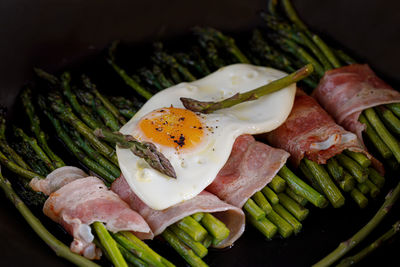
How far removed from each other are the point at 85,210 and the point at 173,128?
1.14m

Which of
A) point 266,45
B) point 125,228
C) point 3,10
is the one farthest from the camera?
point 266,45

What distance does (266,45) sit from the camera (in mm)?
6836

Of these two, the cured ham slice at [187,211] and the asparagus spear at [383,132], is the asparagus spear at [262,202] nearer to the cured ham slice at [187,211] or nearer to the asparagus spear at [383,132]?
the cured ham slice at [187,211]

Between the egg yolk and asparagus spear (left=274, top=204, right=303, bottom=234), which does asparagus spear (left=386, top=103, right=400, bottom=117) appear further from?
the egg yolk

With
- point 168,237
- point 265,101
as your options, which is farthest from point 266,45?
point 168,237

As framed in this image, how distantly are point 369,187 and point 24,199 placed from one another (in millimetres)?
3523

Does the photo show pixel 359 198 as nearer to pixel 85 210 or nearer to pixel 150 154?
pixel 150 154

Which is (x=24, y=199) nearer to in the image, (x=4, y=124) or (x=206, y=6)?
(x=4, y=124)

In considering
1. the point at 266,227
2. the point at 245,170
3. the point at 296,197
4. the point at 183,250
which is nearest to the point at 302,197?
the point at 296,197

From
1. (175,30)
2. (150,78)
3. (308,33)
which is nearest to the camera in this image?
(150,78)

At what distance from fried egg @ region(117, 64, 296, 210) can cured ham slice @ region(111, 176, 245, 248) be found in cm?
8

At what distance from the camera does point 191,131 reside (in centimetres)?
478

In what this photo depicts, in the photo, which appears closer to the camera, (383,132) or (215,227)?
(215,227)

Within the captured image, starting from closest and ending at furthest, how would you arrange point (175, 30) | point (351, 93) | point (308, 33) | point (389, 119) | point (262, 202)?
point (262, 202), point (389, 119), point (351, 93), point (308, 33), point (175, 30)
